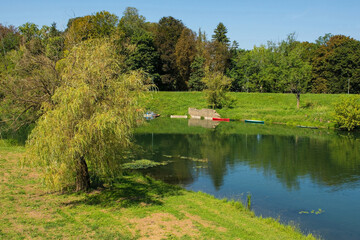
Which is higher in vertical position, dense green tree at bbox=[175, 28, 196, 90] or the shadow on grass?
dense green tree at bbox=[175, 28, 196, 90]

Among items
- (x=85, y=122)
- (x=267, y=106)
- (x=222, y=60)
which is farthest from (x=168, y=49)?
(x=85, y=122)

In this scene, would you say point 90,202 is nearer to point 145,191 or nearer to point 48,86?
point 145,191

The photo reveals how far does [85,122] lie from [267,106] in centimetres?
5667

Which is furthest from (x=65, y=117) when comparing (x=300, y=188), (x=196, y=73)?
(x=196, y=73)

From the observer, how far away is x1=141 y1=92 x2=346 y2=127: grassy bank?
177 ft

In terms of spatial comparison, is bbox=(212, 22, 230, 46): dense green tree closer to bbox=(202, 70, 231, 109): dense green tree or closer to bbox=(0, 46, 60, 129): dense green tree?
bbox=(202, 70, 231, 109): dense green tree

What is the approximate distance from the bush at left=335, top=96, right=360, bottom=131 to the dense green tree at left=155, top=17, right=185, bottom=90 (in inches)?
1806

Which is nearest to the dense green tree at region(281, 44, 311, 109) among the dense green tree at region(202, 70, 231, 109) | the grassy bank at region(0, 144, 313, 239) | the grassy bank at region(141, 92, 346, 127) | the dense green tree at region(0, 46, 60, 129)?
the grassy bank at region(141, 92, 346, 127)

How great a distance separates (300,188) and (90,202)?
45.5ft

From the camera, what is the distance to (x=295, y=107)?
60.5 metres

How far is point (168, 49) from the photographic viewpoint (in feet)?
279

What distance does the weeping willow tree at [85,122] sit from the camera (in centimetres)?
1366

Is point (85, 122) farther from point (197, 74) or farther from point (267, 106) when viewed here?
point (197, 74)

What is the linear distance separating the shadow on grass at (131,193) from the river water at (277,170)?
8.11ft
